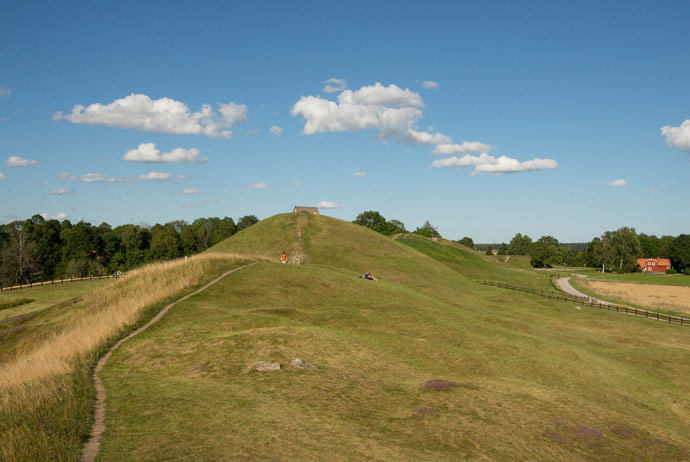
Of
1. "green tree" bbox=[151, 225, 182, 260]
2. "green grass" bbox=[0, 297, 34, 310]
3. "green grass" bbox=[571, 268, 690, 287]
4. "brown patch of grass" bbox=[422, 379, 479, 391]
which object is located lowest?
"green grass" bbox=[571, 268, 690, 287]

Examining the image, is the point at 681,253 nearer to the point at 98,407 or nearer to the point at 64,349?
Result: the point at 64,349

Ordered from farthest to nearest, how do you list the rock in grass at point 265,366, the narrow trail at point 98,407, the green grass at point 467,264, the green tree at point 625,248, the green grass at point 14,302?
the green tree at point 625,248 < the green grass at point 467,264 < the green grass at point 14,302 < the rock in grass at point 265,366 < the narrow trail at point 98,407

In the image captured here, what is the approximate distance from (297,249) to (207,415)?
75367mm

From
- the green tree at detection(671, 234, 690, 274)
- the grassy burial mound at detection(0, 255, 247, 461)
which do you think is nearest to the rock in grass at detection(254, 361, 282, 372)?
the grassy burial mound at detection(0, 255, 247, 461)

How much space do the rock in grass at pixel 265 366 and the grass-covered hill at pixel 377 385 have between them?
45 cm

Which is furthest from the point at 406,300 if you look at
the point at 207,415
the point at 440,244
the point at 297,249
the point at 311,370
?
the point at 440,244

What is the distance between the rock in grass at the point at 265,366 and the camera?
21086 millimetres

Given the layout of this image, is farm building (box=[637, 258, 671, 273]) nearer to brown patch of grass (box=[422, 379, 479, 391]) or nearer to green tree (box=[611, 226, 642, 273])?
green tree (box=[611, 226, 642, 273])

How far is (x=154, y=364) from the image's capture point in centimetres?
2217

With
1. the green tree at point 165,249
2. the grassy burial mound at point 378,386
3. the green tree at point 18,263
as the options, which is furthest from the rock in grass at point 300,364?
the green tree at point 165,249

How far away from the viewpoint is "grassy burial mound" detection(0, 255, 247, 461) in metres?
12.2

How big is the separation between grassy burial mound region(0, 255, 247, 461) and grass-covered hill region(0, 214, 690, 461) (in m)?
0.88

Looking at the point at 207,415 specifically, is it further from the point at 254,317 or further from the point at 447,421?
the point at 254,317

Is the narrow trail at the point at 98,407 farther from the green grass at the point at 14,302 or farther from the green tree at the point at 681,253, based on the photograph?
the green tree at the point at 681,253
